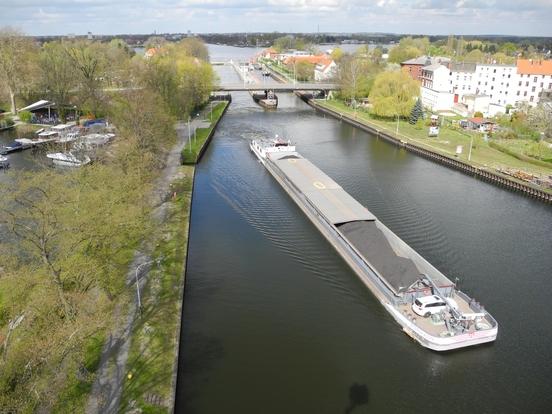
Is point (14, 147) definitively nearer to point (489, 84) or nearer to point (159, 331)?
point (159, 331)

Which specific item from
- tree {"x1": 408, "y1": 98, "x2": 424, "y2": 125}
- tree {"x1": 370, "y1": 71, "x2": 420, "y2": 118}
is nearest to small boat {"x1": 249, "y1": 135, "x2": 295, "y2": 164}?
tree {"x1": 370, "y1": 71, "x2": 420, "y2": 118}

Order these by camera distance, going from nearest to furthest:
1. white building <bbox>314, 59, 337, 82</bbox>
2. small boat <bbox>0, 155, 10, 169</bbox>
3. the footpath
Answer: the footpath → small boat <bbox>0, 155, 10, 169</bbox> → white building <bbox>314, 59, 337, 82</bbox>

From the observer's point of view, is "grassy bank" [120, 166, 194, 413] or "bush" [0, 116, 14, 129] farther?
"bush" [0, 116, 14, 129]

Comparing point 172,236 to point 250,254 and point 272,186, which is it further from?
point 272,186

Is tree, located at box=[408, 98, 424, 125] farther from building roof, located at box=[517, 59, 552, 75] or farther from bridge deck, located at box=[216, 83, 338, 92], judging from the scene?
bridge deck, located at box=[216, 83, 338, 92]

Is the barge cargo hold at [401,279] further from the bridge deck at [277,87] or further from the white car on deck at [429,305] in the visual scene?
the bridge deck at [277,87]

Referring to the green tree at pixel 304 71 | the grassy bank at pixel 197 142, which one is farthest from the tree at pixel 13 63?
the green tree at pixel 304 71
